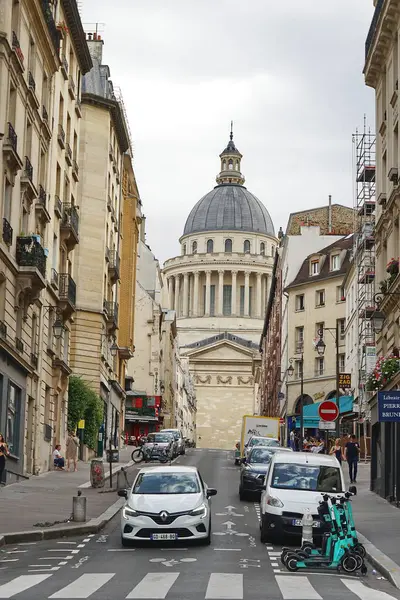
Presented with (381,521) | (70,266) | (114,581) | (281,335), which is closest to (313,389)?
(281,335)

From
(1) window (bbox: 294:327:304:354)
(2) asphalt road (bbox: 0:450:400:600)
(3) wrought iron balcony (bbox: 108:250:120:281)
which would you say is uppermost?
(3) wrought iron balcony (bbox: 108:250:120:281)

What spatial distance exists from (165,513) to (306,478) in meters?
3.71

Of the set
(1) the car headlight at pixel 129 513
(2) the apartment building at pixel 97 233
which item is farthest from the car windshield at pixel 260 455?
(2) the apartment building at pixel 97 233

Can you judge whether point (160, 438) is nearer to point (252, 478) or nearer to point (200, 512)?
point (252, 478)

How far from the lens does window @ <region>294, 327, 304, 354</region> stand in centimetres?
8490

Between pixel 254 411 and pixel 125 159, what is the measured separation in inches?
4102

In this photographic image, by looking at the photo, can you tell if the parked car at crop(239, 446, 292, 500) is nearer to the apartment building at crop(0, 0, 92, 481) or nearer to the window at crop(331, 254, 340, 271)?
the apartment building at crop(0, 0, 92, 481)

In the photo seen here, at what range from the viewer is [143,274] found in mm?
116125

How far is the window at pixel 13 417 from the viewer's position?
36.1 metres

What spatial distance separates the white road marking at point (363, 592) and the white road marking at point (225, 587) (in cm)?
160

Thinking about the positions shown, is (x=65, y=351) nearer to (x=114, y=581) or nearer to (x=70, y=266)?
(x=70, y=266)

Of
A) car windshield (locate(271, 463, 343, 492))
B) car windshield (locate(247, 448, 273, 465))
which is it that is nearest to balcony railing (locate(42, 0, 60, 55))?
car windshield (locate(247, 448, 273, 465))

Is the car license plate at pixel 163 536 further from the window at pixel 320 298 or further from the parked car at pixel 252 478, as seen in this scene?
the window at pixel 320 298

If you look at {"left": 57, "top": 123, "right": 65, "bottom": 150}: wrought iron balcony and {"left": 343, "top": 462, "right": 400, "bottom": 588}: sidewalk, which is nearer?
{"left": 343, "top": 462, "right": 400, "bottom": 588}: sidewalk
